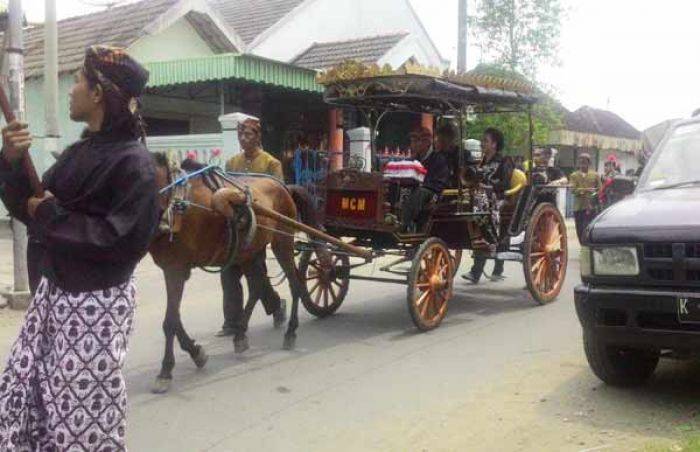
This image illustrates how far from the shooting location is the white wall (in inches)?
753

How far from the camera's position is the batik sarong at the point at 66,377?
271cm

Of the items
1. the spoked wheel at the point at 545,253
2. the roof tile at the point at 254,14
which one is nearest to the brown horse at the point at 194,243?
the spoked wheel at the point at 545,253

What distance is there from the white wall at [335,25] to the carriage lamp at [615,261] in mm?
14494

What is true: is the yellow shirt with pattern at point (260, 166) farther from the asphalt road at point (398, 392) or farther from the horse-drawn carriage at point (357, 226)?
the asphalt road at point (398, 392)

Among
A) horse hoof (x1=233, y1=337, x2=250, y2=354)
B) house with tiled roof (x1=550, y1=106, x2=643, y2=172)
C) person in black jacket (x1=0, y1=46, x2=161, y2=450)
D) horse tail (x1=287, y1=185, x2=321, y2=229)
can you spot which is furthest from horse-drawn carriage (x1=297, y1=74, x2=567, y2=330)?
house with tiled roof (x1=550, y1=106, x2=643, y2=172)

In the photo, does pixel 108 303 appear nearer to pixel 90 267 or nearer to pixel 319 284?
pixel 90 267

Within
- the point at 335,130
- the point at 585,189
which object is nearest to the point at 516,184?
the point at 585,189

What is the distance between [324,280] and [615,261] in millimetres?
3856

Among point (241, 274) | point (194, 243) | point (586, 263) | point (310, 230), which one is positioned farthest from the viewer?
point (241, 274)

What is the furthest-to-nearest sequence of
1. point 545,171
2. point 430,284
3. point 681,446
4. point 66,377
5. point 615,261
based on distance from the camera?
point 545,171 → point 430,284 → point 615,261 → point 681,446 → point 66,377

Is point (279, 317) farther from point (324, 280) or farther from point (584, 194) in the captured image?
point (584, 194)

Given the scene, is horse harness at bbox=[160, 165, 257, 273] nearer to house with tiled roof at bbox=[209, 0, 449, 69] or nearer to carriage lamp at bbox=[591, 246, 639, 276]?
carriage lamp at bbox=[591, 246, 639, 276]

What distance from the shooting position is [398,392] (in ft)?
18.6

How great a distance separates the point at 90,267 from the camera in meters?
2.73
